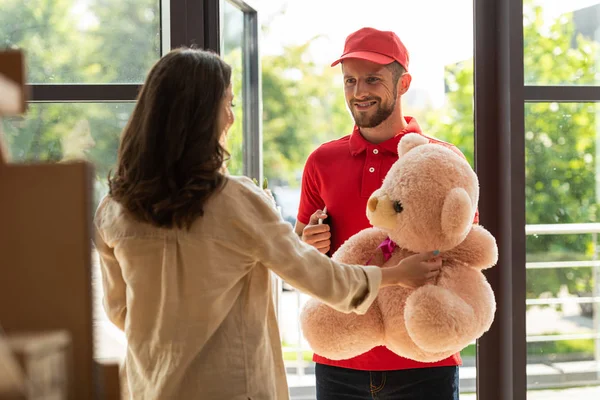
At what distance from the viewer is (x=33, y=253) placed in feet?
2.03

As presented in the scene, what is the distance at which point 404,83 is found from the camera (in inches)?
69.5

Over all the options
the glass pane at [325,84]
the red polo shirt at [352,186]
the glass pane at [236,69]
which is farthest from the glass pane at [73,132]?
the glass pane at [325,84]

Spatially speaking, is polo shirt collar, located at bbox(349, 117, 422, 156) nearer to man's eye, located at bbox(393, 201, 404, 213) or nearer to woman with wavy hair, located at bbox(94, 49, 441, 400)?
man's eye, located at bbox(393, 201, 404, 213)

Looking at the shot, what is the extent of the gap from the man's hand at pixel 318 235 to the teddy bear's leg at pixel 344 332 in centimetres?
20

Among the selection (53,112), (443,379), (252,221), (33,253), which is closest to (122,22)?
(53,112)

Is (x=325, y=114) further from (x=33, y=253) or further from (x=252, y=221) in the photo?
(x=33, y=253)

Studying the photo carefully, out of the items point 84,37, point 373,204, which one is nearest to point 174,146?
point 373,204

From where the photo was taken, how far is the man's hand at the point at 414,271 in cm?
135

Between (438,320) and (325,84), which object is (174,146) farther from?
(325,84)

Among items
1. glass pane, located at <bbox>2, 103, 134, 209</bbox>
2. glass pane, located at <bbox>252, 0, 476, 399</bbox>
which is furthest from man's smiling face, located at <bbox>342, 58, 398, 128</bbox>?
glass pane, located at <bbox>2, 103, 134, 209</bbox>

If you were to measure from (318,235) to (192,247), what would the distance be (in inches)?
22.0

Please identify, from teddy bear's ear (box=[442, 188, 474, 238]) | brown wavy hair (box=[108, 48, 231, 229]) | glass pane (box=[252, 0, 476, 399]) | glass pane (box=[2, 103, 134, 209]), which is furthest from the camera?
glass pane (box=[252, 0, 476, 399])

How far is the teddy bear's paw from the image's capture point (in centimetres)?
133

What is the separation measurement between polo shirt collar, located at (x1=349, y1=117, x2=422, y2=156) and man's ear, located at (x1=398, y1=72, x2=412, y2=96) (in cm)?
9
